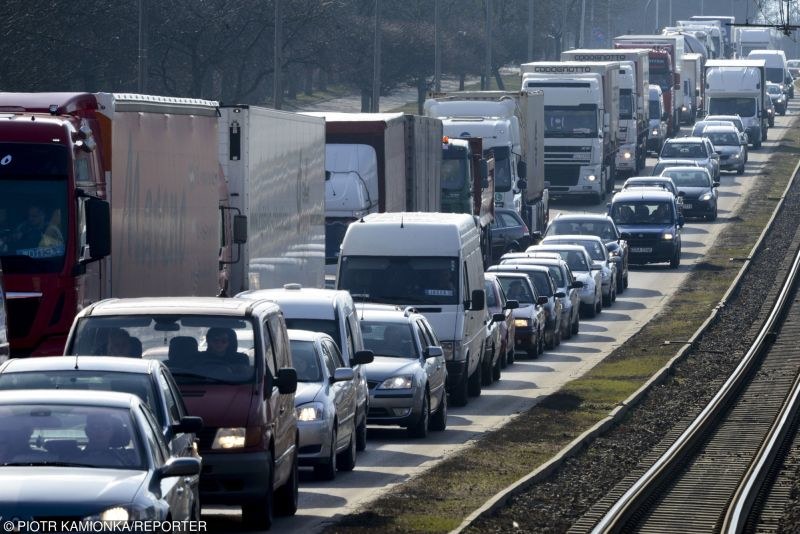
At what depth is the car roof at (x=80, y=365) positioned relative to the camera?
12047 millimetres

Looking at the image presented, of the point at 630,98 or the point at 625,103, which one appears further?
the point at 625,103

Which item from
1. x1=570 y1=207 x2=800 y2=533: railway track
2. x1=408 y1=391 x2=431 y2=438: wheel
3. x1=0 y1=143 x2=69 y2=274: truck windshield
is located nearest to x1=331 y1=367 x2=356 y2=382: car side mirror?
x1=570 y1=207 x2=800 y2=533: railway track

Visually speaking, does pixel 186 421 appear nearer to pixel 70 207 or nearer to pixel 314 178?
pixel 70 207

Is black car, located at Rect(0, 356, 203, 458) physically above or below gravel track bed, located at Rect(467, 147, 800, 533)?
above

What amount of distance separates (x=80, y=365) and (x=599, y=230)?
1356 inches

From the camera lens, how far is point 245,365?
48.0ft

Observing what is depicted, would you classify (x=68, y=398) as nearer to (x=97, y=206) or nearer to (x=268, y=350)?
(x=268, y=350)

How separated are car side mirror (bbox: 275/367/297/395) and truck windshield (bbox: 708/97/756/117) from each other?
7359 centimetres

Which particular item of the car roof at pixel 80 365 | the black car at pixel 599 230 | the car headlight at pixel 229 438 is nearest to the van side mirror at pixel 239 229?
the car headlight at pixel 229 438

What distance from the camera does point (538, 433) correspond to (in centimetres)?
2294

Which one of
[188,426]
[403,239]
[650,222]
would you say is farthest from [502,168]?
[188,426]

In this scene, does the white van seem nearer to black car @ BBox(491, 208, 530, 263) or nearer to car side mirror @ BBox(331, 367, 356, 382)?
car side mirror @ BBox(331, 367, 356, 382)

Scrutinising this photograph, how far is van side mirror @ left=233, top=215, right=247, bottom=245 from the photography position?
74.0 ft

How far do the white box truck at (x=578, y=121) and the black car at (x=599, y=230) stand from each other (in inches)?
423
